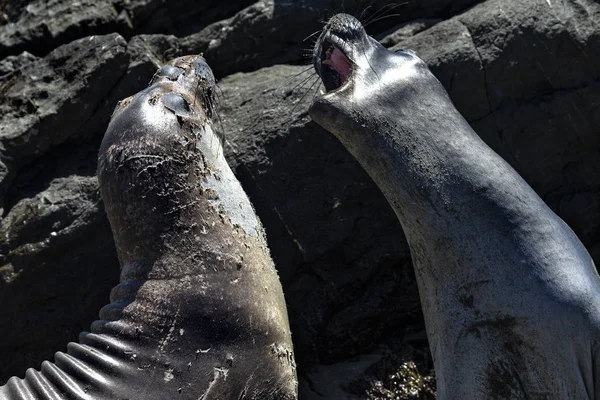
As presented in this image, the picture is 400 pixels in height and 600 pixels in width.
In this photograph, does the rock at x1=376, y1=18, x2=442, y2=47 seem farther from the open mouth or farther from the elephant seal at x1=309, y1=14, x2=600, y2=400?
the elephant seal at x1=309, y1=14, x2=600, y2=400

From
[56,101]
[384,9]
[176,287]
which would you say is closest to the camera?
[176,287]

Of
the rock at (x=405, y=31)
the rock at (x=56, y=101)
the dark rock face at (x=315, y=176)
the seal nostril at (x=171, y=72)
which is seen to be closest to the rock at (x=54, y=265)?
the dark rock face at (x=315, y=176)

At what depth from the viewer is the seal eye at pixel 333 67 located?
4.22 metres

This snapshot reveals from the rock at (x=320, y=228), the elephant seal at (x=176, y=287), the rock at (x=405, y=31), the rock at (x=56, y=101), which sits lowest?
the elephant seal at (x=176, y=287)

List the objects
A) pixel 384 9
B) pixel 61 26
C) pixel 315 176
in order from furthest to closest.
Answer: pixel 61 26
pixel 384 9
pixel 315 176

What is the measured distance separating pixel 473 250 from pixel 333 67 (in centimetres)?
119

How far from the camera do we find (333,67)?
4285mm

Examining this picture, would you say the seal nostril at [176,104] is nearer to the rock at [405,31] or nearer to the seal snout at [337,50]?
the seal snout at [337,50]

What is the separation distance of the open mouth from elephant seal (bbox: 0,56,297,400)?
0.64 metres

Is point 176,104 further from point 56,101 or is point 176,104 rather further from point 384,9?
point 384,9

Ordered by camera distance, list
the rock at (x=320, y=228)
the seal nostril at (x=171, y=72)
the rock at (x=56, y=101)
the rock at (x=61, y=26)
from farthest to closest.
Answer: the rock at (x=61, y=26)
the rock at (x=56, y=101)
the rock at (x=320, y=228)
the seal nostril at (x=171, y=72)

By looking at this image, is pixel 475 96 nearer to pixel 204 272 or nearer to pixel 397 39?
pixel 397 39

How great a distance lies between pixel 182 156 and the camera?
157 inches

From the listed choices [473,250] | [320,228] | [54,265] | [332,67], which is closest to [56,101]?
[54,265]
